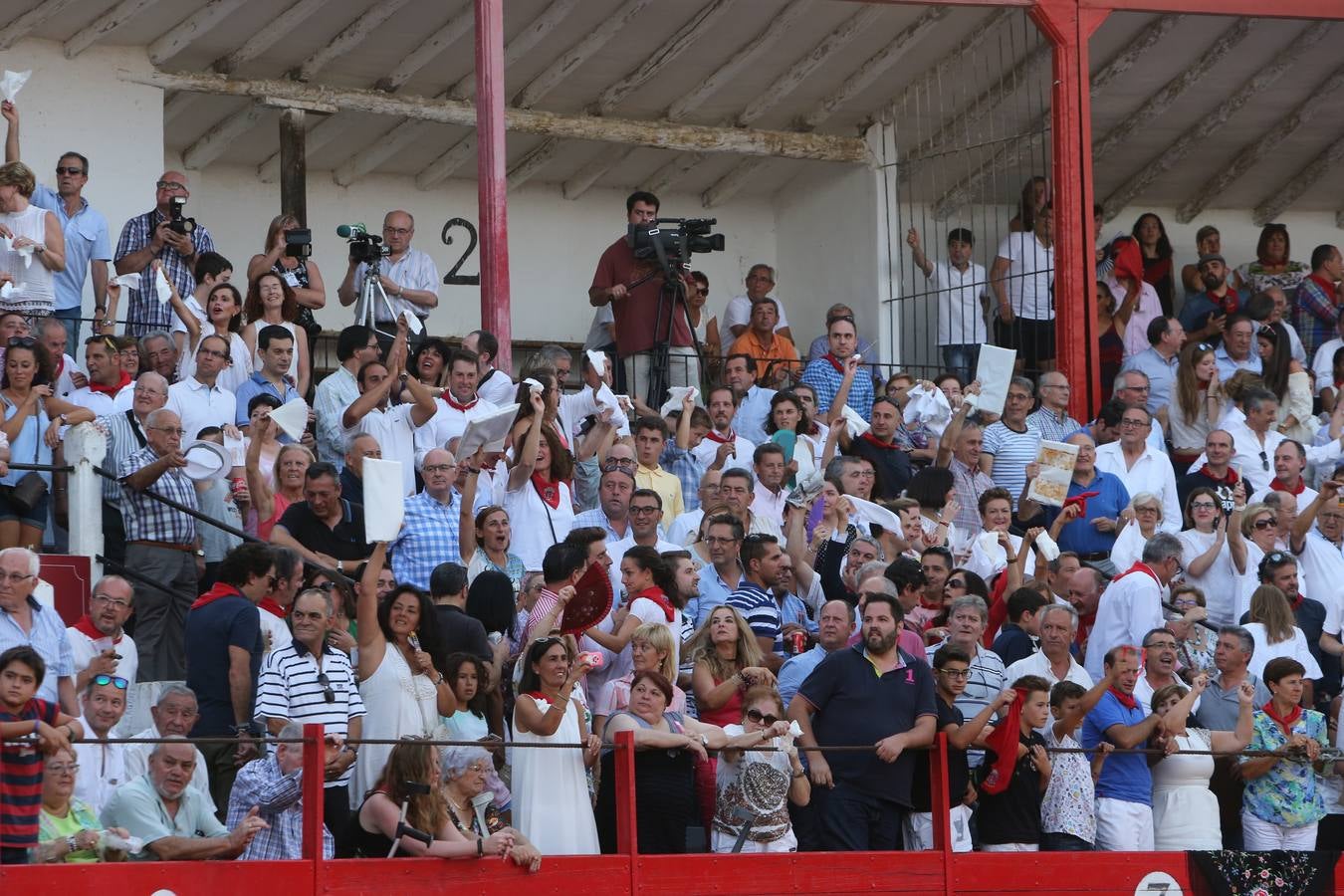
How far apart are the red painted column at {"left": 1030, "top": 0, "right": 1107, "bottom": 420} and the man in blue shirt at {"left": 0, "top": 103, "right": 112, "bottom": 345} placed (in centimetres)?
606

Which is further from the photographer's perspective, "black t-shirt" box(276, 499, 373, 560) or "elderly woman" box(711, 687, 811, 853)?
"black t-shirt" box(276, 499, 373, 560)

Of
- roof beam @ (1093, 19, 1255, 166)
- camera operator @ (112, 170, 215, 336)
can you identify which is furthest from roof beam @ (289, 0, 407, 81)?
roof beam @ (1093, 19, 1255, 166)

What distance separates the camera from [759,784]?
884 centimetres

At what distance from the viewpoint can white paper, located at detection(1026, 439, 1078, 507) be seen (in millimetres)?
12023

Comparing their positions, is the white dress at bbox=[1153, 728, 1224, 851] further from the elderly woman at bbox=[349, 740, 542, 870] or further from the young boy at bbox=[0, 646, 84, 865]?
the young boy at bbox=[0, 646, 84, 865]

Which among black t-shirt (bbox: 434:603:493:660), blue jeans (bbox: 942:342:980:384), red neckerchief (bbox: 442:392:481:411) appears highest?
blue jeans (bbox: 942:342:980:384)

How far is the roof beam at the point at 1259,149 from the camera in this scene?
1778 cm

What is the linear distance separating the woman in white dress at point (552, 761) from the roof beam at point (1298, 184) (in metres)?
12.0

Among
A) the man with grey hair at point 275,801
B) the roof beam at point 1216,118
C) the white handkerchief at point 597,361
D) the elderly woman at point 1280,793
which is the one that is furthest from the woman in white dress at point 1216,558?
the roof beam at point 1216,118

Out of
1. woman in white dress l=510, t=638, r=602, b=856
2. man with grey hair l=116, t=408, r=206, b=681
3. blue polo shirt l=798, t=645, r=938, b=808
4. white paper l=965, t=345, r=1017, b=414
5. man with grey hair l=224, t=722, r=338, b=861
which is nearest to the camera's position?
man with grey hair l=224, t=722, r=338, b=861

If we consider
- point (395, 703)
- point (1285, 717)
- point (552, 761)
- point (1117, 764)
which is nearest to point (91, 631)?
point (395, 703)

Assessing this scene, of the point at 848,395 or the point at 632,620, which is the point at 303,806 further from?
the point at 848,395

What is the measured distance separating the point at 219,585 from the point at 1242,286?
1016 centimetres

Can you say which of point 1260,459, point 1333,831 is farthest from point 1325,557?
point 1333,831
